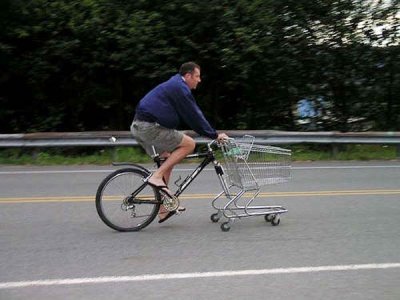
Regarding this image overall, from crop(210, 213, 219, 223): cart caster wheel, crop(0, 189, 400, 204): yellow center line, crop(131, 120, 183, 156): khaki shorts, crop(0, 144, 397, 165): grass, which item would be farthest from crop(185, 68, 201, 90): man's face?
crop(0, 144, 397, 165): grass

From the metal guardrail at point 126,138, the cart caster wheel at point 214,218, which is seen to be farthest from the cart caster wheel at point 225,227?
the metal guardrail at point 126,138

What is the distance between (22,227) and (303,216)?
11.5 ft

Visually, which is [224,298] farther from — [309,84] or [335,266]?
[309,84]

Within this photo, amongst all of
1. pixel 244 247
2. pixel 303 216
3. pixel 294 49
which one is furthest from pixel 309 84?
pixel 244 247

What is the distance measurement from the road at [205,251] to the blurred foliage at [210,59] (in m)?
6.54

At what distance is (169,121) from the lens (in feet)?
23.1

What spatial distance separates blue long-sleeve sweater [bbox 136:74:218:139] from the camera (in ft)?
22.8

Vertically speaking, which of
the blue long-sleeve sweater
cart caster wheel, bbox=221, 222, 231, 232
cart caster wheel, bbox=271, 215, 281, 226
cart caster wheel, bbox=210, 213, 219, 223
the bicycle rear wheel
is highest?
the blue long-sleeve sweater

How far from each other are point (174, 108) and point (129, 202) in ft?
3.98

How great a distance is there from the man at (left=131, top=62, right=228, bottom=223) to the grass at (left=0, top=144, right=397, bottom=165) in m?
6.29

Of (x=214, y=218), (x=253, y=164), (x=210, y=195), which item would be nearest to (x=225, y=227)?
(x=214, y=218)

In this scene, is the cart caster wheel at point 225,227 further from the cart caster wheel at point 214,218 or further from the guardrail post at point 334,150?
the guardrail post at point 334,150

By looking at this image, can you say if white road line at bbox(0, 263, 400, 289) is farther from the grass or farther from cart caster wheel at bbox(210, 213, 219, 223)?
the grass

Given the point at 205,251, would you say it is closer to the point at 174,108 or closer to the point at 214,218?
the point at 214,218
